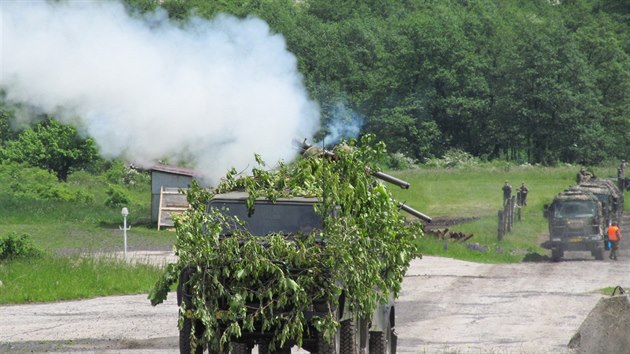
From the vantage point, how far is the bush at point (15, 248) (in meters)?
29.8

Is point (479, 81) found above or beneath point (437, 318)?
Answer: above

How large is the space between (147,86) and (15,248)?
29.5ft

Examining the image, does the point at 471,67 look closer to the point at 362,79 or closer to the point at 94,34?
the point at 362,79

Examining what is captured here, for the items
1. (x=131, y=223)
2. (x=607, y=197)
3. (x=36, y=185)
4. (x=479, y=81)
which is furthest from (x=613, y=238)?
(x=479, y=81)

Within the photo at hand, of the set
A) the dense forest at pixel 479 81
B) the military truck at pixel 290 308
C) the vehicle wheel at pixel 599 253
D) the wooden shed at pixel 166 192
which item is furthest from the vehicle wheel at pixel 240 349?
the dense forest at pixel 479 81

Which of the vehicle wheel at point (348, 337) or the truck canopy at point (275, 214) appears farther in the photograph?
the truck canopy at point (275, 214)

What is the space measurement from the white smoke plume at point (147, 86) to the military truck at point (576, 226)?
A: 1814 cm

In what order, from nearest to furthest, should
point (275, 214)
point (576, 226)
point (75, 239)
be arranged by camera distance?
1. point (275, 214)
2. point (576, 226)
3. point (75, 239)

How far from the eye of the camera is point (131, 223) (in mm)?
48281

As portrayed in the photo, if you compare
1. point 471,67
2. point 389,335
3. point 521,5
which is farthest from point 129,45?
point 521,5

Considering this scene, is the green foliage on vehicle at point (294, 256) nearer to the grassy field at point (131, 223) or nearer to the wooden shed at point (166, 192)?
the grassy field at point (131, 223)

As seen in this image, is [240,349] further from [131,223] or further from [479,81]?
[479,81]

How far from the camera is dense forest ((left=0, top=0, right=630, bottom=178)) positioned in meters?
76.6

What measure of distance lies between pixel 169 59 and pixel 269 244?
29.3 ft
